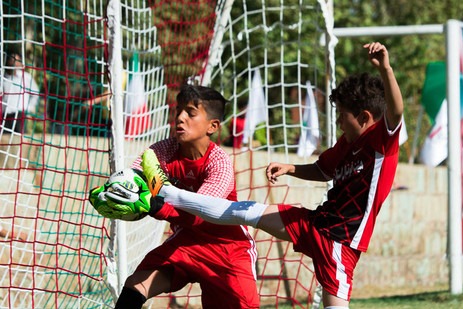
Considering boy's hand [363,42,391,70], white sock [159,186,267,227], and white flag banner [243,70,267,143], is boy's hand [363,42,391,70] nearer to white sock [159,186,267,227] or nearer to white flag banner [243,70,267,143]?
white sock [159,186,267,227]

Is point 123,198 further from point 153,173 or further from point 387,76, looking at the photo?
point 387,76

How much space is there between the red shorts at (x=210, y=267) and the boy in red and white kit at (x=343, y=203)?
356mm

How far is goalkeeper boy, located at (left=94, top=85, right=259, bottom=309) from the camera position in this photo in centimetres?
484

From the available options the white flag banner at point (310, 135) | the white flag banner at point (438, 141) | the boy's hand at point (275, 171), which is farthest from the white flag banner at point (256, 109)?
the boy's hand at point (275, 171)

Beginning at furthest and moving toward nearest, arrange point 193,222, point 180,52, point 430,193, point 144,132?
point 430,193
point 180,52
point 144,132
point 193,222

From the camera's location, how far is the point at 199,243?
4.93 metres

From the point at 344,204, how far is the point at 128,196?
109 centimetres

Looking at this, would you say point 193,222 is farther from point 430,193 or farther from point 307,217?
point 430,193

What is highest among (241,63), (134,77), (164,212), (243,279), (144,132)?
(241,63)

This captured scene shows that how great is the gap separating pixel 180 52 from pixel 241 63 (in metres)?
4.86

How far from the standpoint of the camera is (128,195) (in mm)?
4426

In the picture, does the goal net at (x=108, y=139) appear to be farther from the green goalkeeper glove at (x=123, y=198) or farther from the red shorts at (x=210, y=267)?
the green goalkeeper glove at (x=123, y=198)

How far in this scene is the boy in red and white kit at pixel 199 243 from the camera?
15.9ft

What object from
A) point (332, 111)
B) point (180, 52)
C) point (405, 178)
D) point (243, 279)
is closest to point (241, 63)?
point (405, 178)
